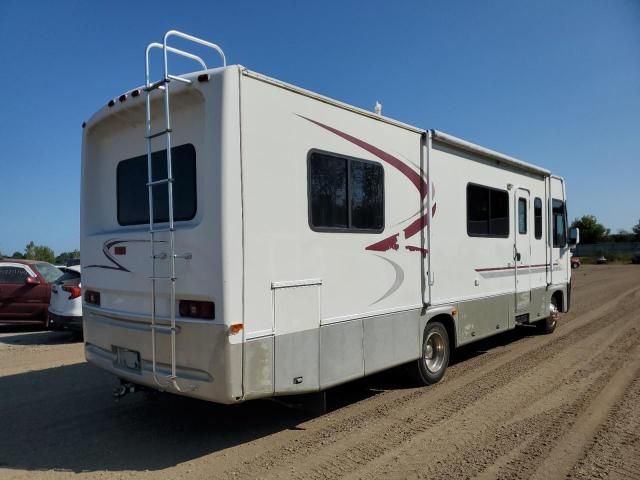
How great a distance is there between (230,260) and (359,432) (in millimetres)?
2102

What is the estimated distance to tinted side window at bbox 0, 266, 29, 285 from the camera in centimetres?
1080

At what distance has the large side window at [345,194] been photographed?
4.69 metres

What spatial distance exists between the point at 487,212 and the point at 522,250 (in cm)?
143

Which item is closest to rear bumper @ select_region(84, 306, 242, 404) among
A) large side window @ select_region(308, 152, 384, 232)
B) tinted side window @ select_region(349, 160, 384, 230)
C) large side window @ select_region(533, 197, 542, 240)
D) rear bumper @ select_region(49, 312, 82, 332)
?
large side window @ select_region(308, 152, 384, 232)

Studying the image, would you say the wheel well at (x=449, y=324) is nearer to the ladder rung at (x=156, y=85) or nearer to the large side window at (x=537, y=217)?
the large side window at (x=537, y=217)

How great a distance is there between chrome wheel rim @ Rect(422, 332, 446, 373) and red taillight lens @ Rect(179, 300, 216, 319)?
10.6 feet

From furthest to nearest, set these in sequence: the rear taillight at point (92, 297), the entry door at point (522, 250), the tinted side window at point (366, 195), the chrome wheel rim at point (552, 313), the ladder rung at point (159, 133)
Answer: the chrome wheel rim at point (552, 313), the entry door at point (522, 250), the rear taillight at point (92, 297), the tinted side window at point (366, 195), the ladder rung at point (159, 133)

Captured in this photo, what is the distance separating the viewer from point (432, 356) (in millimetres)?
6445

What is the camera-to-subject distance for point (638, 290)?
714 inches

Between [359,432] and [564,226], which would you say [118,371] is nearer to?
[359,432]

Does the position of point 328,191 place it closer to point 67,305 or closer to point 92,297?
point 92,297

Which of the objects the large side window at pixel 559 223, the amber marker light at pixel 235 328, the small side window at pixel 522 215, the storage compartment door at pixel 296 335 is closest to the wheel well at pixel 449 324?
the storage compartment door at pixel 296 335

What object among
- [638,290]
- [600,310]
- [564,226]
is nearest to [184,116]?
[564,226]

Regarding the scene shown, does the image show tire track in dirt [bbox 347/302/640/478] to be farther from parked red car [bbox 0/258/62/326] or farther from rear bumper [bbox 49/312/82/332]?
parked red car [bbox 0/258/62/326]
